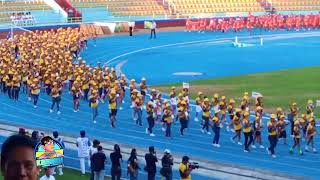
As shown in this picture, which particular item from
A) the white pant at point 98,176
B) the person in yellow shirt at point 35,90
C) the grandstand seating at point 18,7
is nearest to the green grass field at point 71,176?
the white pant at point 98,176

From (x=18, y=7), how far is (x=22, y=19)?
260 centimetres

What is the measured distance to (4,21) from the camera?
158 feet

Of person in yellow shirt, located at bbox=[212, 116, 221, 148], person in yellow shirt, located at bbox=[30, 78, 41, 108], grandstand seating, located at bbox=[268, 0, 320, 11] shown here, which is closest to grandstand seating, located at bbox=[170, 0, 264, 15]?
grandstand seating, located at bbox=[268, 0, 320, 11]

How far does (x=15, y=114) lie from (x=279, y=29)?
37811 millimetres

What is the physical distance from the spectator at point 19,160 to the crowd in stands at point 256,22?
53911 mm

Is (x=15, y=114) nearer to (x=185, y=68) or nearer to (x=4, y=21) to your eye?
(x=185, y=68)

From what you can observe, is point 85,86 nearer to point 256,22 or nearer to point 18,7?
point 18,7

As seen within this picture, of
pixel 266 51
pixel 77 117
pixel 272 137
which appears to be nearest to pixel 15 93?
pixel 77 117

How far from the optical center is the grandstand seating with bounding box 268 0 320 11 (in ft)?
210

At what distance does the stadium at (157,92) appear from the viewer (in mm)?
14578

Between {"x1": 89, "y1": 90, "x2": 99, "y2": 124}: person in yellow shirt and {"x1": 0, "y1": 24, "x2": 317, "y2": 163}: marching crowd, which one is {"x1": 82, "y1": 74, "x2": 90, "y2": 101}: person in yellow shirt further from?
{"x1": 89, "y1": 90, "x2": 99, "y2": 124}: person in yellow shirt

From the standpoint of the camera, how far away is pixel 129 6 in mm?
57219

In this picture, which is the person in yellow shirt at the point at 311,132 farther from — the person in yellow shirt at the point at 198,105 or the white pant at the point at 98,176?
the white pant at the point at 98,176

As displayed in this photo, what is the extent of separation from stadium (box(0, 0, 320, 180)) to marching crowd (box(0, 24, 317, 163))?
0.05 metres
